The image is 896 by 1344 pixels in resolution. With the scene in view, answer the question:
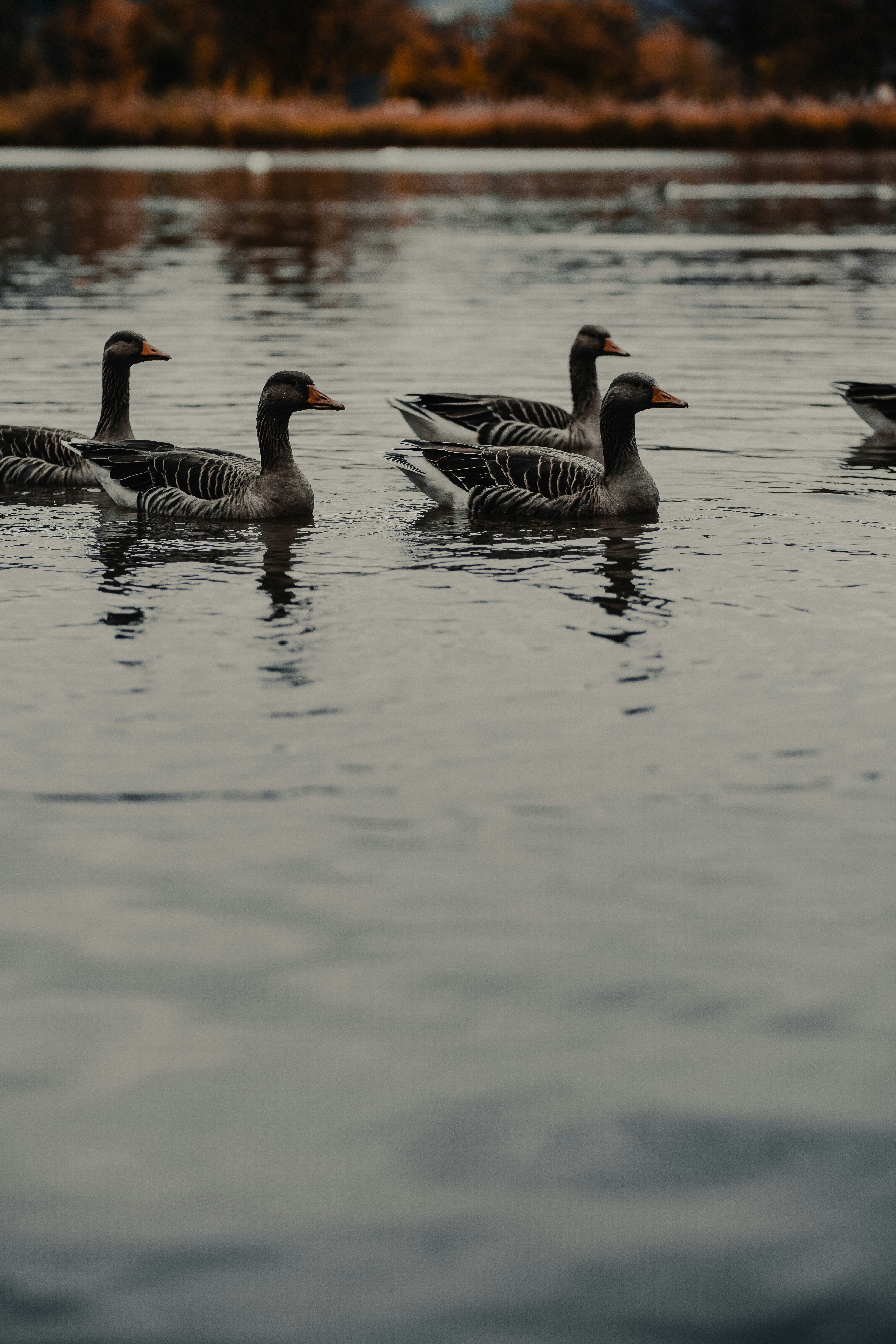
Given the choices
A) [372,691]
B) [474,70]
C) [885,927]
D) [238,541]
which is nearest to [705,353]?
[238,541]

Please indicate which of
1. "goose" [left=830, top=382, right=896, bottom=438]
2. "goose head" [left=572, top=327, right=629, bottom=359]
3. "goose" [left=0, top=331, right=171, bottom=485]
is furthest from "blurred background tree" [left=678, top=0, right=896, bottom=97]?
"goose" [left=0, top=331, right=171, bottom=485]

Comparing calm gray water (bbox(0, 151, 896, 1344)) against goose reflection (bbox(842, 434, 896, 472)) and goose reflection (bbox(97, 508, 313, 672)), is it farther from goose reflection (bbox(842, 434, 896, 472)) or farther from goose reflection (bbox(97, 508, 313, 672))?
goose reflection (bbox(842, 434, 896, 472))

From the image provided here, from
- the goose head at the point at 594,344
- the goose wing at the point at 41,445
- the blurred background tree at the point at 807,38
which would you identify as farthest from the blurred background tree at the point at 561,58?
the goose wing at the point at 41,445

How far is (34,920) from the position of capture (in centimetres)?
584

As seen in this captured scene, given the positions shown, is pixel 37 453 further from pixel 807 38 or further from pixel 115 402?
pixel 807 38

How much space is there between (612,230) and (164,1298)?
38.4m

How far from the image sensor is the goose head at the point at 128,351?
44.9 ft

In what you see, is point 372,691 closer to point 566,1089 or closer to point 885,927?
point 885,927

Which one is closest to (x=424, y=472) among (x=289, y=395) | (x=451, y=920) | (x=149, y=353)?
(x=289, y=395)

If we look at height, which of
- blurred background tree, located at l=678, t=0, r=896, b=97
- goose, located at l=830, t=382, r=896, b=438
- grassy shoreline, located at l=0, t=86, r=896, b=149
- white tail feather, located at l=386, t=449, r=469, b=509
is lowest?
white tail feather, located at l=386, t=449, r=469, b=509

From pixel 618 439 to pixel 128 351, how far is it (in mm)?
4025

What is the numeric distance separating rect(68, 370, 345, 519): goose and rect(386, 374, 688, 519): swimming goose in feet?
2.66

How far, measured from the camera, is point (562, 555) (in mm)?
11164

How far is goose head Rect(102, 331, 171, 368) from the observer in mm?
13695
